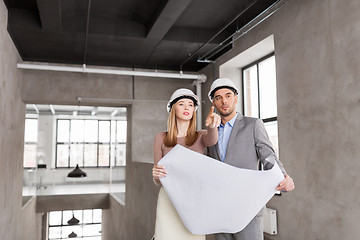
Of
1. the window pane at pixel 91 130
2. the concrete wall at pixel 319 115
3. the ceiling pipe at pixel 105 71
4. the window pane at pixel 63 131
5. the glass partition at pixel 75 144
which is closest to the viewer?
the concrete wall at pixel 319 115

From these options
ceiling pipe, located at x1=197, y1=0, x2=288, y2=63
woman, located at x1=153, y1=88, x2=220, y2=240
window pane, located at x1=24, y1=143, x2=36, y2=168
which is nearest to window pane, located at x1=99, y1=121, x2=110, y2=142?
window pane, located at x1=24, y1=143, x2=36, y2=168

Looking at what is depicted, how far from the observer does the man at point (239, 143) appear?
180 cm

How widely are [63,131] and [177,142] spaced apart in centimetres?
1549

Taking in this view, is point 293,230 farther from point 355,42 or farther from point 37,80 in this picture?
point 37,80

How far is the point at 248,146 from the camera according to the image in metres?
1.85

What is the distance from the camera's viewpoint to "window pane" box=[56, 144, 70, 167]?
16047 mm

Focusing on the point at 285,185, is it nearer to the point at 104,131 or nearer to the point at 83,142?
the point at 104,131

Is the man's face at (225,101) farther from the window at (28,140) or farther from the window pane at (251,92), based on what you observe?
the window at (28,140)

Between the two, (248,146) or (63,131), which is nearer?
(248,146)

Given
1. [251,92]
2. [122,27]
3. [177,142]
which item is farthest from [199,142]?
[251,92]

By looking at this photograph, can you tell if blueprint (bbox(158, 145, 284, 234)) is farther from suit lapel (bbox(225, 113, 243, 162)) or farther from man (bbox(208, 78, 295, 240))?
suit lapel (bbox(225, 113, 243, 162))

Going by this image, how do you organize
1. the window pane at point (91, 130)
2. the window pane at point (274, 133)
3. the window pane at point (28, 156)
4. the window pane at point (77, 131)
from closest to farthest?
the window pane at point (274, 133), the window pane at point (28, 156), the window pane at point (77, 131), the window pane at point (91, 130)

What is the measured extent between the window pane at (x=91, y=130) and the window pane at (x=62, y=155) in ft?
3.71

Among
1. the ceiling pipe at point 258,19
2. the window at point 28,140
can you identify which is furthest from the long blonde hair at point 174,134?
the window at point 28,140
